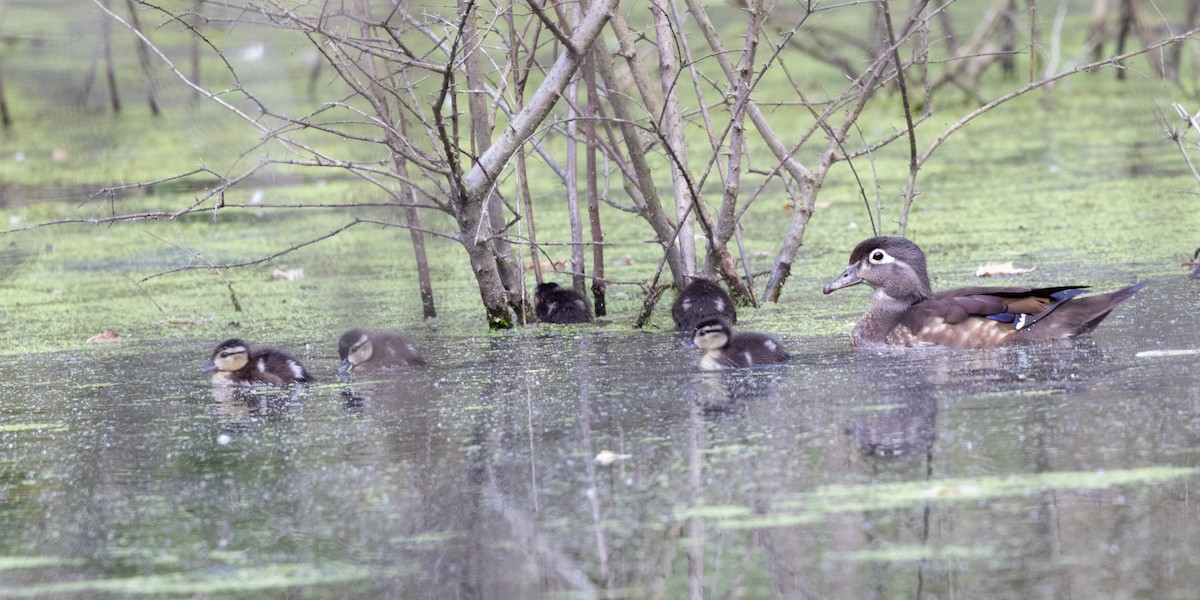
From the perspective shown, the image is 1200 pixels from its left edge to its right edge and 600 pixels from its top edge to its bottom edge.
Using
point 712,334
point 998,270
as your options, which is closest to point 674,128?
point 712,334

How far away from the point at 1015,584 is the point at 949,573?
0.39 feet

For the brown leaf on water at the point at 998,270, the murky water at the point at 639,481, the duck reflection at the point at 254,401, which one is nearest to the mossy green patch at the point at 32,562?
the murky water at the point at 639,481

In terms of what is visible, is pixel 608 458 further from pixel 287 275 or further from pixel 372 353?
pixel 287 275

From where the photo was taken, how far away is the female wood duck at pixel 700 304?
597cm

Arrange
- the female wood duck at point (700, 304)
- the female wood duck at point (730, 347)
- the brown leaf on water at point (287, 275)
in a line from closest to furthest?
the female wood duck at point (730, 347), the female wood duck at point (700, 304), the brown leaf on water at point (287, 275)

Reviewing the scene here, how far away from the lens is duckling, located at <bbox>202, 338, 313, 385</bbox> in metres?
5.27

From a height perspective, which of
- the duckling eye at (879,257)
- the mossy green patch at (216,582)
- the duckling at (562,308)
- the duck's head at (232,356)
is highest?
the duckling eye at (879,257)

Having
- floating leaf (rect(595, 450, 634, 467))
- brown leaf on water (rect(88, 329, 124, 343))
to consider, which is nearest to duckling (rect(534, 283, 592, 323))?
brown leaf on water (rect(88, 329, 124, 343))

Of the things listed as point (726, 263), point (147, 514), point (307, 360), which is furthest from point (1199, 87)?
point (147, 514)

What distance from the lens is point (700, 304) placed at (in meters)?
6.03

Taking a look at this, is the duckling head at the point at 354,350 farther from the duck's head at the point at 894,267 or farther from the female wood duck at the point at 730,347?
the duck's head at the point at 894,267

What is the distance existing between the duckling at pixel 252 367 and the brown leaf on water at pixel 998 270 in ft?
10.4

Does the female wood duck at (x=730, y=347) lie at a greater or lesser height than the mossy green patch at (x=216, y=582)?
greater

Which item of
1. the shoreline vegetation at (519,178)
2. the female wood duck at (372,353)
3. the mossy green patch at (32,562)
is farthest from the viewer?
the shoreline vegetation at (519,178)
